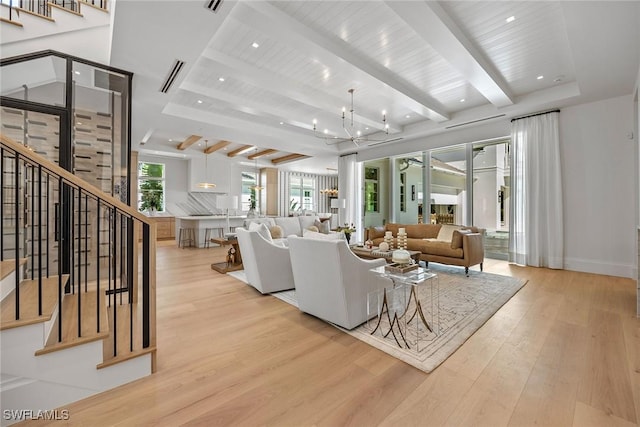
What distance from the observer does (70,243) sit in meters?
2.66

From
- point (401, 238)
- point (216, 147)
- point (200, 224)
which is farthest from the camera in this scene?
point (216, 147)

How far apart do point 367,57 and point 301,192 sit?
382 inches

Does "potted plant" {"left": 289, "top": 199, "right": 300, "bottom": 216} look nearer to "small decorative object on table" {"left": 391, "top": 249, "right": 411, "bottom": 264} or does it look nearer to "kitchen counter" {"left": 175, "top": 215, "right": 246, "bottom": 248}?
"kitchen counter" {"left": 175, "top": 215, "right": 246, "bottom": 248}

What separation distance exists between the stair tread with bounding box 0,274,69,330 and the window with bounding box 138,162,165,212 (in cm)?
762

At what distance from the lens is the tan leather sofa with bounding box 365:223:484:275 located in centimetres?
451

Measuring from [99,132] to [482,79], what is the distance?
5286 millimetres

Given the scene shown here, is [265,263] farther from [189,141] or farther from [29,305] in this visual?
[189,141]

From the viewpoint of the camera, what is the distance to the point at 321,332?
2.57 meters

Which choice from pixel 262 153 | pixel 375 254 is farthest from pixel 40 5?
pixel 262 153

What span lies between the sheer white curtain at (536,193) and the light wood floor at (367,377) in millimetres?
2213

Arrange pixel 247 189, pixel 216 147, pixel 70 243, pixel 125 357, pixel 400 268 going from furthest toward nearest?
pixel 247 189, pixel 216 147, pixel 400 268, pixel 70 243, pixel 125 357

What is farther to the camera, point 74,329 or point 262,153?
point 262,153

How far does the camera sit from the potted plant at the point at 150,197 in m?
9.30

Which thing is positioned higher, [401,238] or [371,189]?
[371,189]
